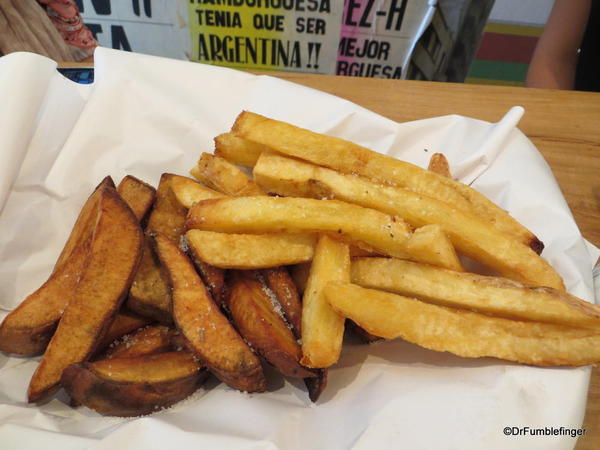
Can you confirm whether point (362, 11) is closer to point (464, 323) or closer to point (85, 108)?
point (85, 108)

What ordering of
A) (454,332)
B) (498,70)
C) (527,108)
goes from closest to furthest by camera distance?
(454,332) → (527,108) → (498,70)

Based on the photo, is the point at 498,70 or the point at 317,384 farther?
the point at 498,70

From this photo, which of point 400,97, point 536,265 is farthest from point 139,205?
point 400,97

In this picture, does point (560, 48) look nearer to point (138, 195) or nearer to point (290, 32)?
point (290, 32)

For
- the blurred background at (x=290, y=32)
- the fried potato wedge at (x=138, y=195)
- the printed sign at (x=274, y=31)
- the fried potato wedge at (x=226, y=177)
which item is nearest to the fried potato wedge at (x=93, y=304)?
the fried potato wedge at (x=138, y=195)

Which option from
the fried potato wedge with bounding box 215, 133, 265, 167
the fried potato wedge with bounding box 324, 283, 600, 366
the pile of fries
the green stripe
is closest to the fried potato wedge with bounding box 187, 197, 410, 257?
the pile of fries

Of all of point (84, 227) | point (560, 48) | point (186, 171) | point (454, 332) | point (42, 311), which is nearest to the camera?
point (454, 332)

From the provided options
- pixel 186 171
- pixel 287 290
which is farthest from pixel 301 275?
pixel 186 171

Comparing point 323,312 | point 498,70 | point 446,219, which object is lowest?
point 498,70

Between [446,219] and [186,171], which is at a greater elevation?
[446,219]
